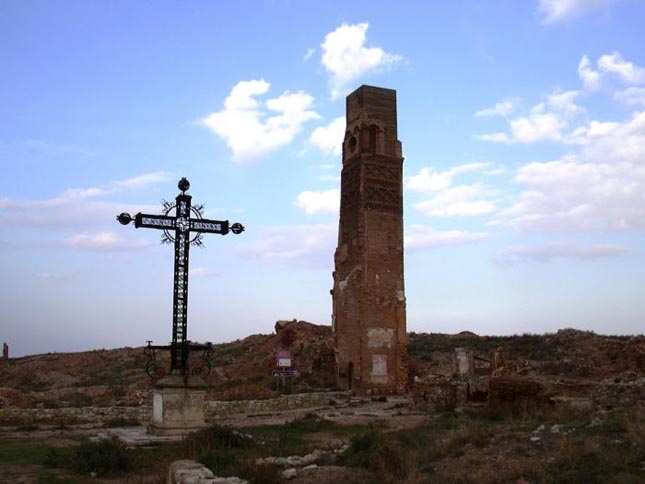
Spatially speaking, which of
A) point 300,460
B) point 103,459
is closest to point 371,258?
point 300,460

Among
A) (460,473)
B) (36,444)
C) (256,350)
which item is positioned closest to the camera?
(460,473)

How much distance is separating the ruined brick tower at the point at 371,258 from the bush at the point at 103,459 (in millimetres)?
16517

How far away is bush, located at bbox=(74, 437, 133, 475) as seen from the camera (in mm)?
9508

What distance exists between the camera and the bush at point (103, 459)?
9.51m

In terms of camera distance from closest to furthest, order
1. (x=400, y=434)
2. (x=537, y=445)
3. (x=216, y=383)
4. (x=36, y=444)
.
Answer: (x=537, y=445) → (x=400, y=434) → (x=36, y=444) → (x=216, y=383)

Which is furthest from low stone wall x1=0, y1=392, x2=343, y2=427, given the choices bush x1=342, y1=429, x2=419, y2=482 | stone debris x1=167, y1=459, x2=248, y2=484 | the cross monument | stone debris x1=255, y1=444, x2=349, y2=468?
stone debris x1=167, y1=459, x2=248, y2=484

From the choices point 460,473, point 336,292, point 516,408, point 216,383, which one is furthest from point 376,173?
point 460,473

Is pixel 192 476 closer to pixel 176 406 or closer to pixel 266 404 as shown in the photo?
pixel 176 406

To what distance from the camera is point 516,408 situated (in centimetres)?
1296

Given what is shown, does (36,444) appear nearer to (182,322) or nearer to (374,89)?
(182,322)

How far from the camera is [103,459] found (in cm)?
962

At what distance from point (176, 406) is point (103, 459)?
10.9 feet

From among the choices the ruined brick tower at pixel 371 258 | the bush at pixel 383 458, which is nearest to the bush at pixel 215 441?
the bush at pixel 383 458

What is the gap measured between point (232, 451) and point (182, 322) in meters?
4.94
